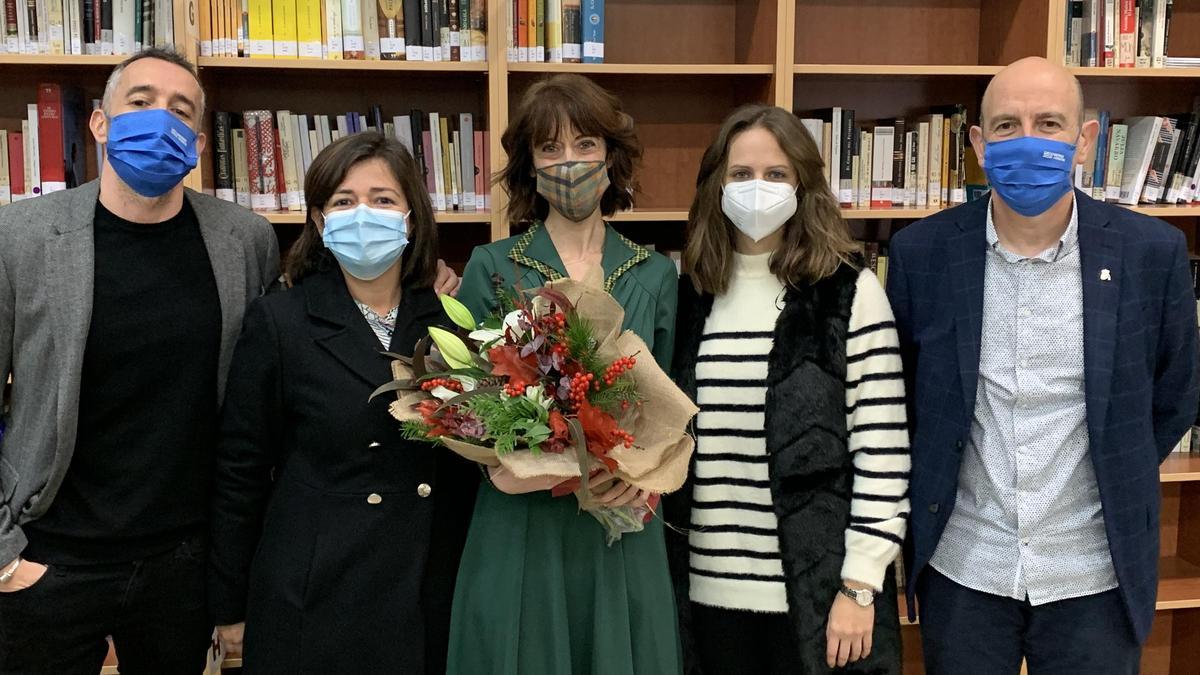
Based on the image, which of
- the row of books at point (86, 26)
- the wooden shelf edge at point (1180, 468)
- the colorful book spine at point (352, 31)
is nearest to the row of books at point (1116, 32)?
the wooden shelf edge at point (1180, 468)

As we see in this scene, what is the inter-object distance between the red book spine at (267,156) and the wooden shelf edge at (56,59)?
1.33ft

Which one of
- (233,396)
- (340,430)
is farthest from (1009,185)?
(233,396)

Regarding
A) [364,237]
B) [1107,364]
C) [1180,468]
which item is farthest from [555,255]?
[1180,468]

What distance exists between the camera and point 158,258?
2.07 metres

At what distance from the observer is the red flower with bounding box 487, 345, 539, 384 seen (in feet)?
5.54

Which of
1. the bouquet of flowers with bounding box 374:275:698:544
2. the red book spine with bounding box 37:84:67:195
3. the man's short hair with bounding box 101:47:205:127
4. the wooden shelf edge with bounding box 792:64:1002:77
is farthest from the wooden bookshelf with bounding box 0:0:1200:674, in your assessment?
the bouquet of flowers with bounding box 374:275:698:544

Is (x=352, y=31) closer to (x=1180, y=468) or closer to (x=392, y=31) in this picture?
(x=392, y=31)

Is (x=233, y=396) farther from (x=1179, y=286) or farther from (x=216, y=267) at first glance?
(x=1179, y=286)

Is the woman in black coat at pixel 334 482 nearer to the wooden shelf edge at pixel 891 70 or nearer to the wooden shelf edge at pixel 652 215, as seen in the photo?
the wooden shelf edge at pixel 652 215

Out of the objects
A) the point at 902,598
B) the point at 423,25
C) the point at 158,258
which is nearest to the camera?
the point at 158,258

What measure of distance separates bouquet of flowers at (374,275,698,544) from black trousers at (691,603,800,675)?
397mm

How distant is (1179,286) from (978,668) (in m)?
0.85

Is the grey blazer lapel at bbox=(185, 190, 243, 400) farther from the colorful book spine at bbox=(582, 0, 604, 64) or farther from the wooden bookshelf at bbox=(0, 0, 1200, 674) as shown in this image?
the colorful book spine at bbox=(582, 0, 604, 64)

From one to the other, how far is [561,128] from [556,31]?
1127 millimetres
